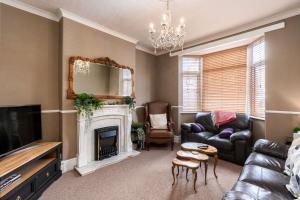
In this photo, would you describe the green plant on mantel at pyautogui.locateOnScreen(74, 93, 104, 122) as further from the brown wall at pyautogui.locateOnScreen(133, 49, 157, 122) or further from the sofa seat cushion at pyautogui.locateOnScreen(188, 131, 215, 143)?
the sofa seat cushion at pyautogui.locateOnScreen(188, 131, 215, 143)

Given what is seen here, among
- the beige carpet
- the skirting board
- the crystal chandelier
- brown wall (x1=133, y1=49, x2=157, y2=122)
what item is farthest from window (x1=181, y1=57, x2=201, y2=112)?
the skirting board

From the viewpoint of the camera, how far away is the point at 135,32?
375 centimetres

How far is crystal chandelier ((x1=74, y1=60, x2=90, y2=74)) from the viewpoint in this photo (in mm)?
3066

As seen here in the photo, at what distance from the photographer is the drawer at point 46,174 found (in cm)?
217

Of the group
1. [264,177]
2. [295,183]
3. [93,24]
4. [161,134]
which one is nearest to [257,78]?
[161,134]

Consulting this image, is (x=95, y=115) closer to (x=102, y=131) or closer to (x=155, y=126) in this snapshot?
(x=102, y=131)

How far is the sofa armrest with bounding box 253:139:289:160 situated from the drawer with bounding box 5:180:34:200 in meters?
3.23

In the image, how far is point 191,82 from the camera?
4.90 meters

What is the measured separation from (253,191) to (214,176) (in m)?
1.36

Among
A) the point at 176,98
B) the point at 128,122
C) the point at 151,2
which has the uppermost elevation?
the point at 151,2

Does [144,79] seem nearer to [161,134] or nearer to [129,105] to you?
[129,105]

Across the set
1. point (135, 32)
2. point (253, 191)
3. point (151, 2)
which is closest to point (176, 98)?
point (135, 32)

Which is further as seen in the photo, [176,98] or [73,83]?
[176,98]

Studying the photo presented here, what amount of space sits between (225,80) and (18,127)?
4638 millimetres
